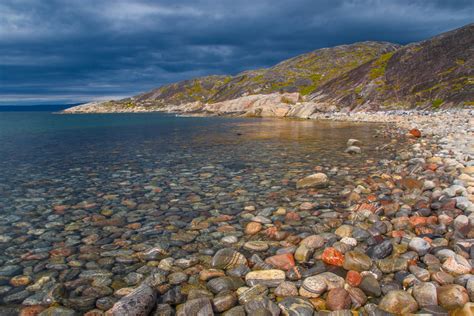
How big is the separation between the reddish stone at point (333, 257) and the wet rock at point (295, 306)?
1543 mm

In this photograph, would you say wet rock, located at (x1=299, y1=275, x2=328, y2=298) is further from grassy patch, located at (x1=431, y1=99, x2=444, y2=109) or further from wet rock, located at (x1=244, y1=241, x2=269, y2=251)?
grassy patch, located at (x1=431, y1=99, x2=444, y2=109)

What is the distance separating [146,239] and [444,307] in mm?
6241

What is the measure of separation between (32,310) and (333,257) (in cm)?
539

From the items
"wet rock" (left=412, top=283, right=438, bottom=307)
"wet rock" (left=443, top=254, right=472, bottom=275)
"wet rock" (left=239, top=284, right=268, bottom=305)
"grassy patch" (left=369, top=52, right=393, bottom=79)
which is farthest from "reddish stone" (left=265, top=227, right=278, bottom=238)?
"grassy patch" (left=369, top=52, right=393, bottom=79)

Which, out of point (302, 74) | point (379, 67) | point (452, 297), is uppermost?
point (302, 74)

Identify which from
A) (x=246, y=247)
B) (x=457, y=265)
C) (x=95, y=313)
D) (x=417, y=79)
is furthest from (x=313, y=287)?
(x=417, y=79)

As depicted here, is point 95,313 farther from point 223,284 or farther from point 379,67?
point 379,67

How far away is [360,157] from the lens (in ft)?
65.1

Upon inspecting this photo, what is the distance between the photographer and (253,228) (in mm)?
8891

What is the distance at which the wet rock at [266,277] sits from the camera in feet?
20.3

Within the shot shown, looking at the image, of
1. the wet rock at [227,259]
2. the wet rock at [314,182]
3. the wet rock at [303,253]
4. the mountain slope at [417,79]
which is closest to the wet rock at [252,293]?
the wet rock at [227,259]

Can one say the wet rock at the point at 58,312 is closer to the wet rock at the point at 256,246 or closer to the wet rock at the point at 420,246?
the wet rock at the point at 256,246

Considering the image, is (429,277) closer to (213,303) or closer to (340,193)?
(213,303)

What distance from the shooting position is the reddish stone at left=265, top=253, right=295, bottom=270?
22.3 feet
